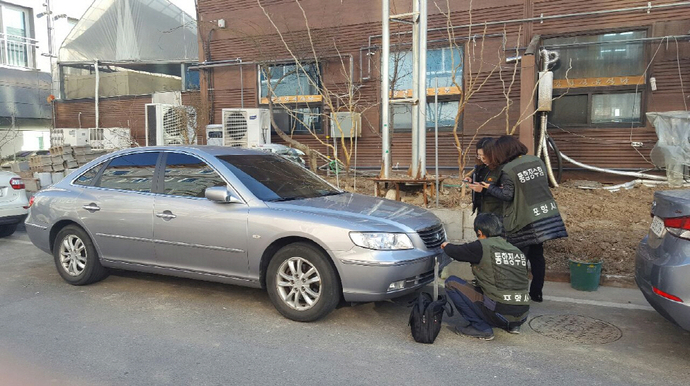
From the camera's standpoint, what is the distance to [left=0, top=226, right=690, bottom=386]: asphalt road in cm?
367

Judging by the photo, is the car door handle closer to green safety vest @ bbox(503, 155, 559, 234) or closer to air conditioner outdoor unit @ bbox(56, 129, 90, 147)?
green safety vest @ bbox(503, 155, 559, 234)

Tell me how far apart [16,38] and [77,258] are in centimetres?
1920

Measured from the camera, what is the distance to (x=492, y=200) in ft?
17.4

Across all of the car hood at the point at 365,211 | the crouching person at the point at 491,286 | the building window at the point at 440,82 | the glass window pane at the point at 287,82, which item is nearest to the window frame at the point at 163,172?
the car hood at the point at 365,211

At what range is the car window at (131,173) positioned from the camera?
5.58m

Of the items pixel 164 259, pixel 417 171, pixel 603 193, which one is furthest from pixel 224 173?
pixel 603 193

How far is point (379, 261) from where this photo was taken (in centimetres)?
436

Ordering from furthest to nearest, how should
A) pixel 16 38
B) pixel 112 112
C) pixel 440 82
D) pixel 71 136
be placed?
pixel 16 38 → pixel 112 112 → pixel 71 136 → pixel 440 82

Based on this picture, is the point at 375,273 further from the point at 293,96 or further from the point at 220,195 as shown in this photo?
the point at 293,96

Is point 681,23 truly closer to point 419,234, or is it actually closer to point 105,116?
point 419,234

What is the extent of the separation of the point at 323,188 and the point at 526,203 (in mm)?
2097

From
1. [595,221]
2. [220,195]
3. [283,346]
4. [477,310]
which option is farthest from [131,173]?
[595,221]

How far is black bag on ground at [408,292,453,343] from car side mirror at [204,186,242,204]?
74.9 inches

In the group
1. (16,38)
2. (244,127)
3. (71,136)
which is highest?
(16,38)
